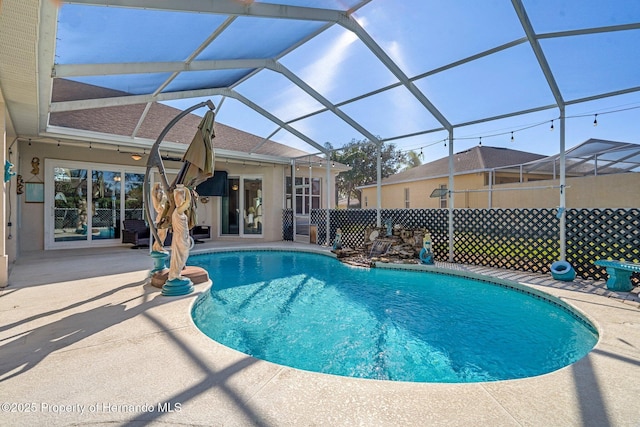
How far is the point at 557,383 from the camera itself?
223 cm

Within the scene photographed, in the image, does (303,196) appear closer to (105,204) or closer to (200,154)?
(105,204)

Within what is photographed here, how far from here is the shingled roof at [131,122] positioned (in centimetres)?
602

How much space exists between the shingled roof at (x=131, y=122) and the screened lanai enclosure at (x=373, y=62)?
171mm

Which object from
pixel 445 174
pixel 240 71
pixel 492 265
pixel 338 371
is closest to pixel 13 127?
pixel 240 71

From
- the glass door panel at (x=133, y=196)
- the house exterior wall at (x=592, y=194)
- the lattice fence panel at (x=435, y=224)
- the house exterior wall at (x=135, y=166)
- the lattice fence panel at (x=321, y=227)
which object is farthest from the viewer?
the lattice fence panel at (x=321, y=227)

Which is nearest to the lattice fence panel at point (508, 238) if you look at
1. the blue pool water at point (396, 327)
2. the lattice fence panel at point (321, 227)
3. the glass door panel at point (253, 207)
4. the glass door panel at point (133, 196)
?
the blue pool water at point (396, 327)

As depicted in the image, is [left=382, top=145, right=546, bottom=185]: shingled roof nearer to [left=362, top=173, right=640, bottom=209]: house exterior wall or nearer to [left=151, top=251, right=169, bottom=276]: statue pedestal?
[left=362, top=173, right=640, bottom=209]: house exterior wall

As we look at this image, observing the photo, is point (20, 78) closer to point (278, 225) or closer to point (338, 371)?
point (338, 371)

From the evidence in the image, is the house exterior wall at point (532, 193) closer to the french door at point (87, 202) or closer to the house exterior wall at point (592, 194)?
the house exterior wall at point (592, 194)

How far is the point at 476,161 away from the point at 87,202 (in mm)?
15963

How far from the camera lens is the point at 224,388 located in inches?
83.4

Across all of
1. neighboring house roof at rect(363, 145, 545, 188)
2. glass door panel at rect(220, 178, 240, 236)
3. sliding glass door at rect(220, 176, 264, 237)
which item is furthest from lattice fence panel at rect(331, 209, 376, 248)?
neighboring house roof at rect(363, 145, 545, 188)

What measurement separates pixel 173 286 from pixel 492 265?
261 inches

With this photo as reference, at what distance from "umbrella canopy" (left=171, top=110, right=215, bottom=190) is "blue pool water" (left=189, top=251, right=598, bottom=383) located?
2006 mm
